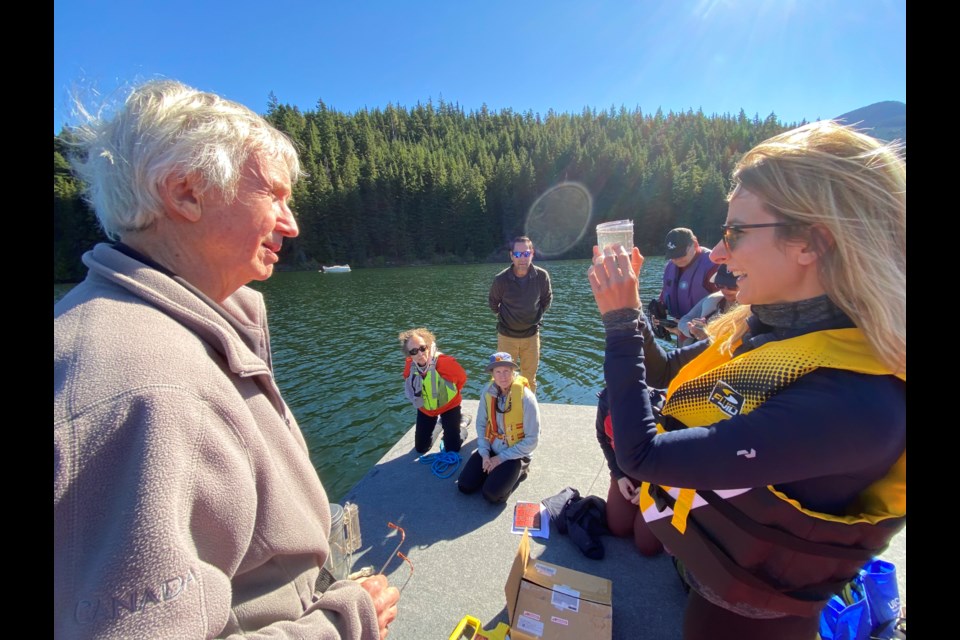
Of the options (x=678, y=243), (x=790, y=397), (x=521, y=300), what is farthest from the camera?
(x=521, y=300)

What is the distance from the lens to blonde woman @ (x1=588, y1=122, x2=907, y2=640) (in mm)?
1163

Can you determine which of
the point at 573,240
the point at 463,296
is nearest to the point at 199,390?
the point at 463,296

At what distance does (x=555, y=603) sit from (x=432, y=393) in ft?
9.52

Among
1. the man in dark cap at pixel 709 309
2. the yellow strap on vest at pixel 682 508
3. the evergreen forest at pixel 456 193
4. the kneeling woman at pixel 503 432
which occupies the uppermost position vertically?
the evergreen forest at pixel 456 193

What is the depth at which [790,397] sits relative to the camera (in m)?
1.19

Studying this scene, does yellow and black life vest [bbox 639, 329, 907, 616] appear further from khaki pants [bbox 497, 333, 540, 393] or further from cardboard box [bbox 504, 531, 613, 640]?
khaki pants [bbox 497, 333, 540, 393]

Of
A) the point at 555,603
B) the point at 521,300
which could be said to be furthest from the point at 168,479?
the point at 521,300

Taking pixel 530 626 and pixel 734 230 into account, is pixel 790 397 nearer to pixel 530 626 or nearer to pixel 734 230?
pixel 734 230

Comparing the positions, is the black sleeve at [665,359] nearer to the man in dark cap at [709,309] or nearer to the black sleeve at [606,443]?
the black sleeve at [606,443]

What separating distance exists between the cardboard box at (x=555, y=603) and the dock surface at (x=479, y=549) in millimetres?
243

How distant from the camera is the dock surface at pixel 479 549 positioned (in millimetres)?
2693

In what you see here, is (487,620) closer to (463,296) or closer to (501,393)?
(501,393)

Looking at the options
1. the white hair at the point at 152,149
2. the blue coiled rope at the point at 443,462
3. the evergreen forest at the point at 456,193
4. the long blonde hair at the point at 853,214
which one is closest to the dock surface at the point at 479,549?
the blue coiled rope at the point at 443,462

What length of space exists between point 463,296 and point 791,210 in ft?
81.0
